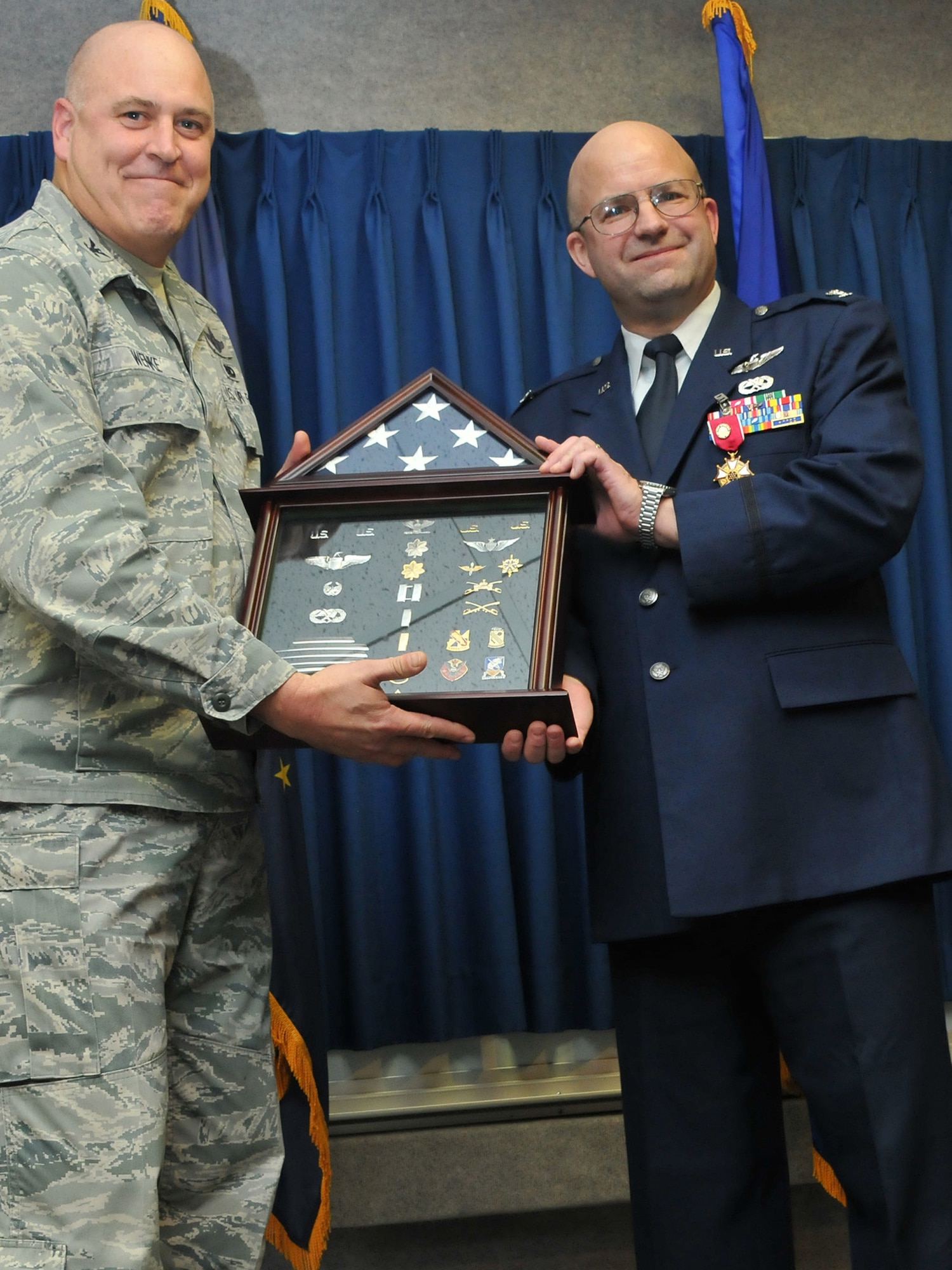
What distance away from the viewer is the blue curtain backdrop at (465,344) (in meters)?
2.45

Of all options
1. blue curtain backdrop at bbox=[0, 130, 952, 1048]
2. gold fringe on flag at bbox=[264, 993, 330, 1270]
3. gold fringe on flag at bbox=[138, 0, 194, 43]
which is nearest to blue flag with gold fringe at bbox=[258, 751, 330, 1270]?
gold fringe on flag at bbox=[264, 993, 330, 1270]

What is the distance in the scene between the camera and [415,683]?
1371mm

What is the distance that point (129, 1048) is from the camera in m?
1.29

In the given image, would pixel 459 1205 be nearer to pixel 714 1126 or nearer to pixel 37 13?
pixel 714 1126

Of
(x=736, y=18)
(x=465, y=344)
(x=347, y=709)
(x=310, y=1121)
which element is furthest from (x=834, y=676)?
(x=736, y=18)

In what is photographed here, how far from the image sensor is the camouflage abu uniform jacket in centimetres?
127

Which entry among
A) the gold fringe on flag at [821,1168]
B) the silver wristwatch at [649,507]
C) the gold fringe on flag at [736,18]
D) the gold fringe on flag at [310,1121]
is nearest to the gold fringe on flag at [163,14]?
the gold fringe on flag at [736,18]

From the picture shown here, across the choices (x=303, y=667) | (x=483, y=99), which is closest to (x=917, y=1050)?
(x=303, y=667)

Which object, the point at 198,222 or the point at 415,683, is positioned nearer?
the point at 415,683

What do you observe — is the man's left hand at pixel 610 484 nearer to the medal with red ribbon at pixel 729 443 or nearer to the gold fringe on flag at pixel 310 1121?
the medal with red ribbon at pixel 729 443

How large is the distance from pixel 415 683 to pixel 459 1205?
1.56 m

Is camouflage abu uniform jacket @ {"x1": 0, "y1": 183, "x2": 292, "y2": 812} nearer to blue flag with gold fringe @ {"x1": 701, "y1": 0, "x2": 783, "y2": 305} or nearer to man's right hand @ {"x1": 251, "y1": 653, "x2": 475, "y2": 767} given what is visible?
man's right hand @ {"x1": 251, "y1": 653, "x2": 475, "y2": 767}

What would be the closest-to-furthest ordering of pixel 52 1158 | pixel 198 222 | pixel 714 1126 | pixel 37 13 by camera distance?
pixel 52 1158
pixel 714 1126
pixel 198 222
pixel 37 13

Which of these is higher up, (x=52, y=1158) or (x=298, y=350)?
(x=298, y=350)
